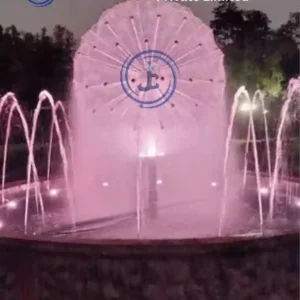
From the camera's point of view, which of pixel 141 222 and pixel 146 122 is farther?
pixel 146 122

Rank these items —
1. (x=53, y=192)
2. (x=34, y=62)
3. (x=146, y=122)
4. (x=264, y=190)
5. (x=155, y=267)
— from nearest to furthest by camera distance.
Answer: (x=155, y=267), (x=146, y=122), (x=264, y=190), (x=53, y=192), (x=34, y=62)

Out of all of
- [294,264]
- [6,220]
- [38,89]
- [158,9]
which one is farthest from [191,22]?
[38,89]

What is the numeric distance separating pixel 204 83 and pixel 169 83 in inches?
22.2

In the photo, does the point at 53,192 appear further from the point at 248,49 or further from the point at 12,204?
the point at 248,49

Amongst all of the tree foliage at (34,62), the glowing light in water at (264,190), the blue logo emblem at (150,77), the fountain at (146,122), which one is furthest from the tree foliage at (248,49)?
the blue logo emblem at (150,77)

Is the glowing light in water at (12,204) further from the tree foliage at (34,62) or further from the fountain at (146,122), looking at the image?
the tree foliage at (34,62)

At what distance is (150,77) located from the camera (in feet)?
28.3

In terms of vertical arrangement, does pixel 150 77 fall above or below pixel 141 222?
above

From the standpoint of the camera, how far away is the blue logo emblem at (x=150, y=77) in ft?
28.4

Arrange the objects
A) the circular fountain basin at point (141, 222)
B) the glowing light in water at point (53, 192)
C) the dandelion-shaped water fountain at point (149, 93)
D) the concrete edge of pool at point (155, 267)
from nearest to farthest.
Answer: the concrete edge of pool at point (155, 267) < the circular fountain basin at point (141, 222) < the dandelion-shaped water fountain at point (149, 93) < the glowing light in water at point (53, 192)

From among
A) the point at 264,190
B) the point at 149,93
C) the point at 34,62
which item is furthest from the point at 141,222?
the point at 34,62

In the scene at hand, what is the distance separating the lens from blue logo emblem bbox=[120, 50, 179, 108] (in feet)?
28.4

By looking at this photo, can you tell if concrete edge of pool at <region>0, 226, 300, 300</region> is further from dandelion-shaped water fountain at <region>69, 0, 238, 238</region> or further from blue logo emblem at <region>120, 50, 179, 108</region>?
blue logo emblem at <region>120, 50, 179, 108</region>

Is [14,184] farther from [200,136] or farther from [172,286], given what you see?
[172,286]
